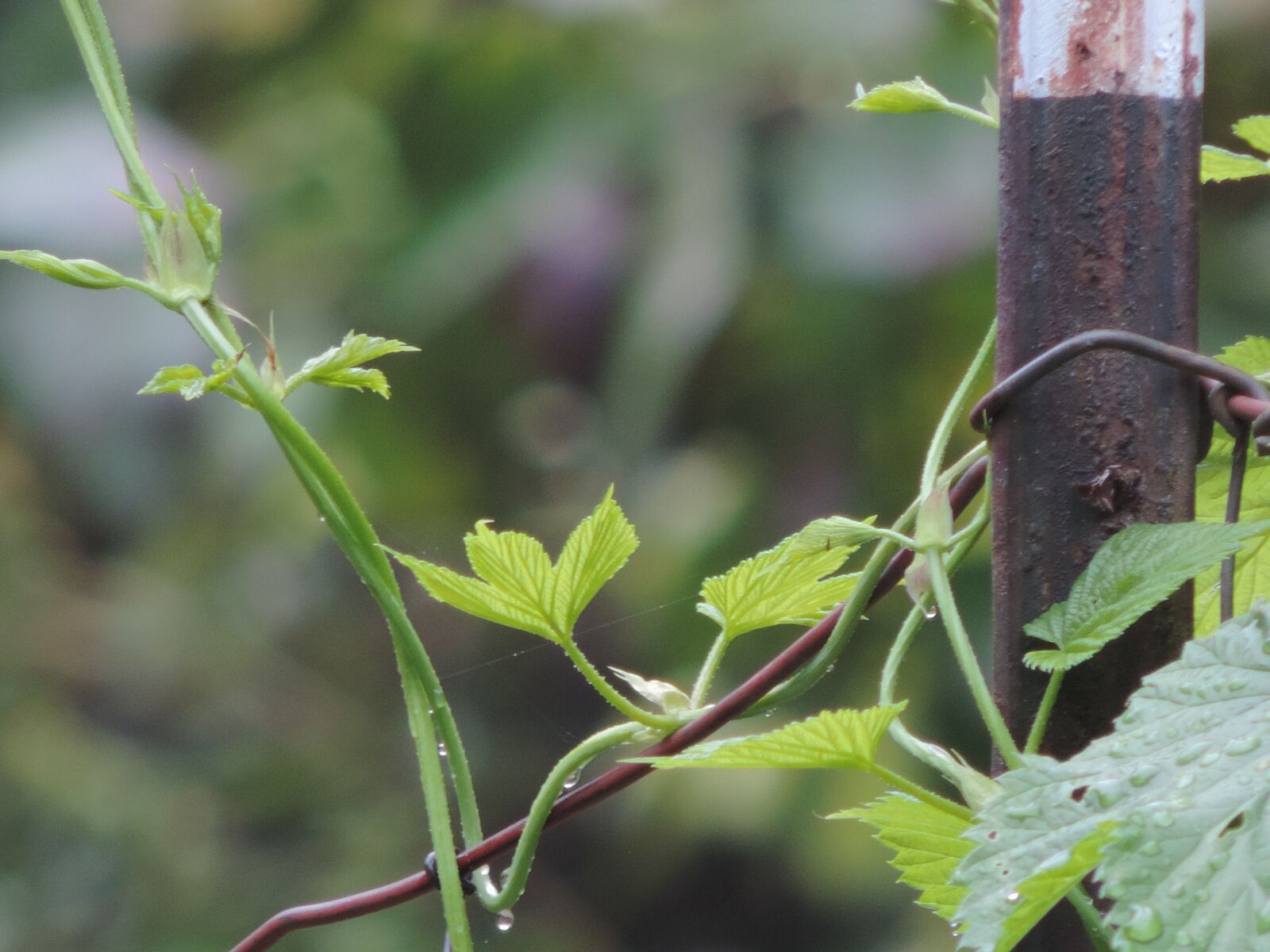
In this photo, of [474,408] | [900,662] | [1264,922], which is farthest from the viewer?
[474,408]

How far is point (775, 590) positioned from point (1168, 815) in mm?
129

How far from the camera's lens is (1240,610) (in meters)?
0.34

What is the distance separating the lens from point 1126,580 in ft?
0.91

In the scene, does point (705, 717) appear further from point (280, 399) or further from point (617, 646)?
point (617, 646)

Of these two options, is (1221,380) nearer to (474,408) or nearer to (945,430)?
(945,430)

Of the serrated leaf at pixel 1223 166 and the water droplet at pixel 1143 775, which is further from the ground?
the serrated leaf at pixel 1223 166

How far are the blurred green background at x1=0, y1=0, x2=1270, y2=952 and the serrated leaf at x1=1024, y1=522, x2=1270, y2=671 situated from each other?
38.0 inches

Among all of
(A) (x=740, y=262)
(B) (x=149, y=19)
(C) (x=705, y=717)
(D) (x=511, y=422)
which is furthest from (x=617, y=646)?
(C) (x=705, y=717)

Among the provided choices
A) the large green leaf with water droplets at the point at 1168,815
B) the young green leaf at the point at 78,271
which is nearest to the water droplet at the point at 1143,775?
the large green leaf with water droplets at the point at 1168,815

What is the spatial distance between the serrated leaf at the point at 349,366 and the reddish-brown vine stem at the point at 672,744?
11 centimetres

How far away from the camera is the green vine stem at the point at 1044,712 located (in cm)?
28

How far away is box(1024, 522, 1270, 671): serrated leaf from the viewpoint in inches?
10.4

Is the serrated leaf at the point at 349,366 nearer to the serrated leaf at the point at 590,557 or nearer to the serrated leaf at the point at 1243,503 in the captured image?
the serrated leaf at the point at 590,557

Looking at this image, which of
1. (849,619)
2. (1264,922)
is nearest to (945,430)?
(849,619)
